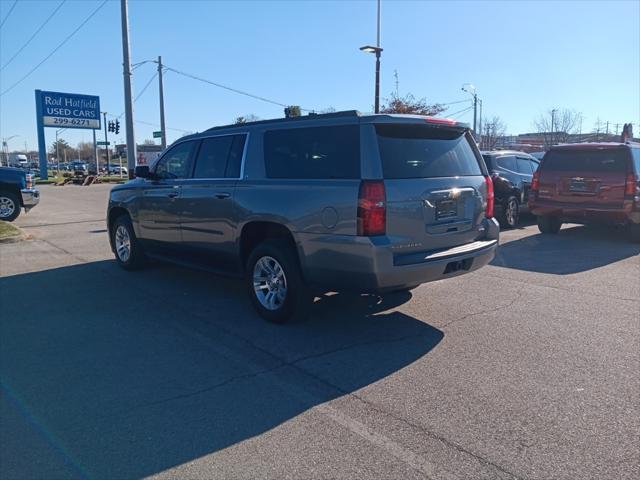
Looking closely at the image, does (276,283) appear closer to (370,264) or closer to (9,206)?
(370,264)

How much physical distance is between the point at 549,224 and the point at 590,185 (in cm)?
142

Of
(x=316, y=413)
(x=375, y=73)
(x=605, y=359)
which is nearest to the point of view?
(x=316, y=413)

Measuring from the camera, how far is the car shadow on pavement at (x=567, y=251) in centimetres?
821

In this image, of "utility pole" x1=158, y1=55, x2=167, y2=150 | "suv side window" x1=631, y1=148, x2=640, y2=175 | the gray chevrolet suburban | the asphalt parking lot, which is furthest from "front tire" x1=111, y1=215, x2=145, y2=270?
"utility pole" x1=158, y1=55, x2=167, y2=150

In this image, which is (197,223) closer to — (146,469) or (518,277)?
(146,469)

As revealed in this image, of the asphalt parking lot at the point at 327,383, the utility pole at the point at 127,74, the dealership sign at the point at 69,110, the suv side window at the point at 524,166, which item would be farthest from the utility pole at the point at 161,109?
the asphalt parking lot at the point at 327,383

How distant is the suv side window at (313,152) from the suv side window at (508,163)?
8122 millimetres

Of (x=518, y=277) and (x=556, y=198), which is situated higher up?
(x=556, y=198)

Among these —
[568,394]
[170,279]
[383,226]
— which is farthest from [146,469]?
[170,279]

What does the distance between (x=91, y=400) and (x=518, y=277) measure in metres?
5.73

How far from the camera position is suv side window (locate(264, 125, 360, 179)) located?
15.7ft

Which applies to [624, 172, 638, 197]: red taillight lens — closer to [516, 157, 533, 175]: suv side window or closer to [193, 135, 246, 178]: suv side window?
[516, 157, 533, 175]: suv side window

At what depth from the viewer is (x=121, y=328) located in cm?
545

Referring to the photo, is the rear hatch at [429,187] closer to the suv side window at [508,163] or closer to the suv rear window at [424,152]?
the suv rear window at [424,152]
